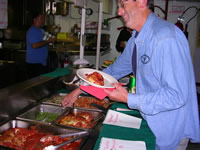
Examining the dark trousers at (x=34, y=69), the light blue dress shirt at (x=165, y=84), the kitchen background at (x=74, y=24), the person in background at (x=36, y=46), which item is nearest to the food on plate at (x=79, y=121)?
the light blue dress shirt at (x=165, y=84)

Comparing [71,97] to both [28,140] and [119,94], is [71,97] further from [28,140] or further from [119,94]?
[119,94]

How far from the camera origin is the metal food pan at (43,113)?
1.80m

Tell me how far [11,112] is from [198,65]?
5.56m

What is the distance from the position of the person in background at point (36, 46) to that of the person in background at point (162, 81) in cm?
288

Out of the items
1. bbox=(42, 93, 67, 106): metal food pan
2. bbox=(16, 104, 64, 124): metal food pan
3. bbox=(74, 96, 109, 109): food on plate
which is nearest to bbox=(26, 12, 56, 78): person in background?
bbox=(42, 93, 67, 106): metal food pan

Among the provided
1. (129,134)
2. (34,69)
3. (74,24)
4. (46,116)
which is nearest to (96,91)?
(129,134)

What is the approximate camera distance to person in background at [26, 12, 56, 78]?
3.91 metres

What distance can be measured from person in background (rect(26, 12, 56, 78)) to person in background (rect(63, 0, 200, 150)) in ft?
9.46

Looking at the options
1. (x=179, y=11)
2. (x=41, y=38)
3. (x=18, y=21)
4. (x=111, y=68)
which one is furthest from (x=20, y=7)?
(x=111, y=68)

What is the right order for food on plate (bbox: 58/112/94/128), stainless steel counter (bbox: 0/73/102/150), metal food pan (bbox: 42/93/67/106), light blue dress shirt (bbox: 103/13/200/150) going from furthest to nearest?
metal food pan (bbox: 42/93/67/106) < food on plate (bbox: 58/112/94/128) < stainless steel counter (bbox: 0/73/102/150) < light blue dress shirt (bbox: 103/13/200/150)

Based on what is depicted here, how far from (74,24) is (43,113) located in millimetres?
4732

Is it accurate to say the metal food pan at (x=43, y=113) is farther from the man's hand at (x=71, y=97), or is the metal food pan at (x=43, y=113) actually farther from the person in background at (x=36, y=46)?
the person in background at (x=36, y=46)

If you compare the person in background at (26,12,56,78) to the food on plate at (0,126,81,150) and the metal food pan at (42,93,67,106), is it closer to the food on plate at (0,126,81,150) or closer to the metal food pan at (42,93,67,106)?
the metal food pan at (42,93,67,106)

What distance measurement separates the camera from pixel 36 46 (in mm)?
3908
